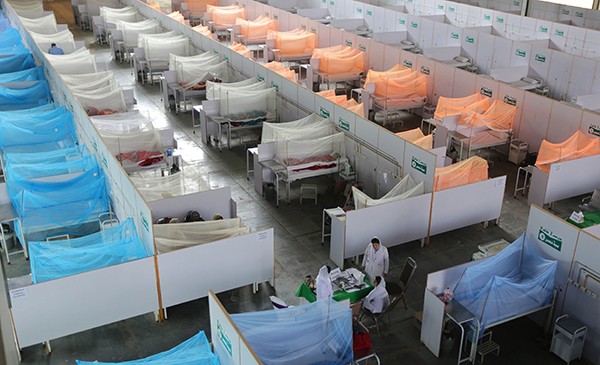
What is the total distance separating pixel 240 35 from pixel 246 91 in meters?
10.3

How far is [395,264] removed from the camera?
11.0 meters

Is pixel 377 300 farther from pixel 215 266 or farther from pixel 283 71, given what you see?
pixel 283 71

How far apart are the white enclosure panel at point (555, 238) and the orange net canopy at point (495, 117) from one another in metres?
6.27

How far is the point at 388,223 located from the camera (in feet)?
36.3

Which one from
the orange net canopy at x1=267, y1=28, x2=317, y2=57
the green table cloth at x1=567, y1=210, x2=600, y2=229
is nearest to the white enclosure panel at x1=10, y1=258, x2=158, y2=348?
the green table cloth at x1=567, y1=210, x2=600, y2=229

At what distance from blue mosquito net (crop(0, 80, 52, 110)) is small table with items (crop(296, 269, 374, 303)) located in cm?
1240

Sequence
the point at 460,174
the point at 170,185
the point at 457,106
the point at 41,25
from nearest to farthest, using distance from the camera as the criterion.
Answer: the point at 170,185 < the point at 460,174 < the point at 457,106 < the point at 41,25

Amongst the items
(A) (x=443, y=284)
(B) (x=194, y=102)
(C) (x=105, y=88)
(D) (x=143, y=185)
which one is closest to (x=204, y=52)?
(B) (x=194, y=102)

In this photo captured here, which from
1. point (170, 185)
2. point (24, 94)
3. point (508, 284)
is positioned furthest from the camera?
point (24, 94)

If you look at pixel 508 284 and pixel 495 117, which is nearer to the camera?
pixel 508 284

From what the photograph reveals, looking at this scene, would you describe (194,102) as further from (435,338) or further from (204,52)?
(435,338)

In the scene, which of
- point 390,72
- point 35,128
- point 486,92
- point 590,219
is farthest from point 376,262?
point 390,72

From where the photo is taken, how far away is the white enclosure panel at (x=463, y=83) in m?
16.8

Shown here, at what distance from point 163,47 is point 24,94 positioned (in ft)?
18.9
